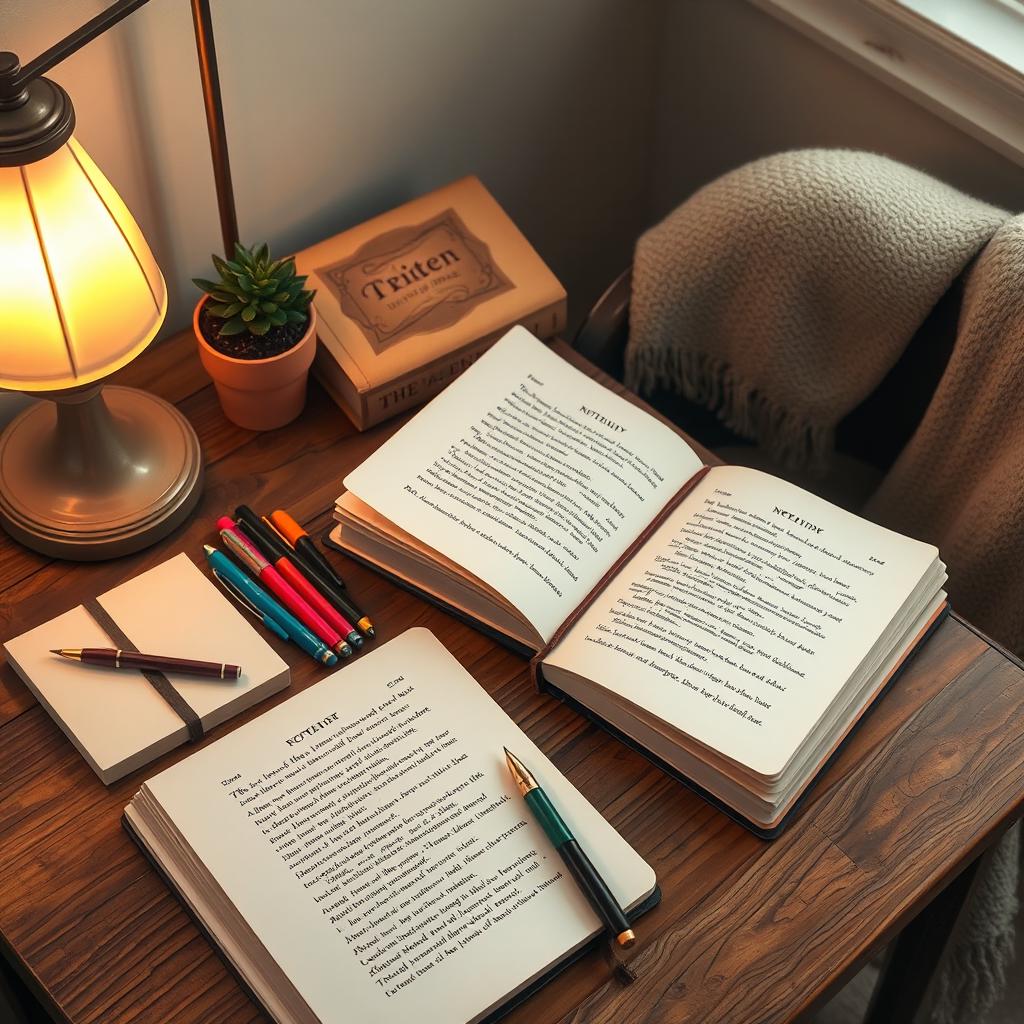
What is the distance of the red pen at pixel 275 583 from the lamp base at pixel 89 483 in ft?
0.16

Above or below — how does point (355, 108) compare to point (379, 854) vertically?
above

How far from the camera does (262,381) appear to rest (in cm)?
101

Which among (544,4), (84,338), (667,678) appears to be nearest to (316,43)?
(544,4)

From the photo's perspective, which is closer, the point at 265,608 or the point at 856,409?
the point at 265,608

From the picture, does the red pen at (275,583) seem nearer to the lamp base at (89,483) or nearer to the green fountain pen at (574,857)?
the lamp base at (89,483)

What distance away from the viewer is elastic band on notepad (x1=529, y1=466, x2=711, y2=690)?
91 centimetres

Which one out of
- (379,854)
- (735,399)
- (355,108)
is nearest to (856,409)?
(735,399)

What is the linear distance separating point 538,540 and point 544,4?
2.16 ft

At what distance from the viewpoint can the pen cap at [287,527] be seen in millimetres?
994

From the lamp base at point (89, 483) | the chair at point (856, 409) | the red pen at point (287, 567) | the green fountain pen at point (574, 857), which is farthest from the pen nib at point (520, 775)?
the chair at point (856, 409)

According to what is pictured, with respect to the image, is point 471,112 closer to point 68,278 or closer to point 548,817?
point 68,278

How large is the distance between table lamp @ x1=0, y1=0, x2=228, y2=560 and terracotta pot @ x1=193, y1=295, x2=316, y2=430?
1.9 inches

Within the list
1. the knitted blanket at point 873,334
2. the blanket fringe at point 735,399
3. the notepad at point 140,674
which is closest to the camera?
the notepad at point 140,674

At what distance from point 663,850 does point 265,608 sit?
34 cm
